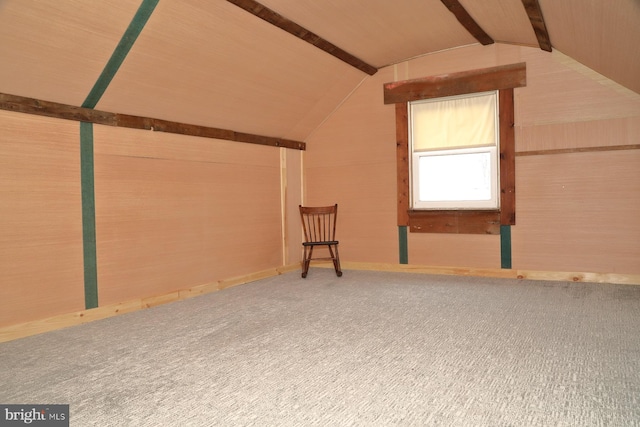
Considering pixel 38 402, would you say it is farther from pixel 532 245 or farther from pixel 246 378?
pixel 532 245

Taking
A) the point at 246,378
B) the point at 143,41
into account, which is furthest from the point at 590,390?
the point at 143,41

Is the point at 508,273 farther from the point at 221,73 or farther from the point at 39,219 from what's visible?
the point at 39,219

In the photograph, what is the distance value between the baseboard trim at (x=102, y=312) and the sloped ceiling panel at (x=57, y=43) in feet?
5.26

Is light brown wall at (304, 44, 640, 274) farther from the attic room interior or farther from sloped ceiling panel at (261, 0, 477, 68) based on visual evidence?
sloped ceiling panel at (261, 0, 477, 68)

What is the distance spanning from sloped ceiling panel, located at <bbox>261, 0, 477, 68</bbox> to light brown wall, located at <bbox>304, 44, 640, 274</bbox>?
358mm

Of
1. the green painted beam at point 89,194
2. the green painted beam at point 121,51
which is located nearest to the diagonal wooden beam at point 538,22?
the green painted beam at point 121,51

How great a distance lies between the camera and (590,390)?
6.63 ft

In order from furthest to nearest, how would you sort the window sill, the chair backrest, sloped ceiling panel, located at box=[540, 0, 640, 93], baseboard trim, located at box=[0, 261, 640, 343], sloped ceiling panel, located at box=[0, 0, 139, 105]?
the chair backrest < the window sill < baseboard trim, located at box=[0, 261, 640, 343] < sloped ceiling panel, located at box=[540, 0, 640, 93] < sloped ceiling panel, located at box=[0, 0, 139, 105]

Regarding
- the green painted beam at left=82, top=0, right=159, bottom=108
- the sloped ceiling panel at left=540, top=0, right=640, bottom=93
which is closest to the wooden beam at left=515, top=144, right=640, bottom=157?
the sloped ceiling panel at left=540, top=0, right=640, bottom=93

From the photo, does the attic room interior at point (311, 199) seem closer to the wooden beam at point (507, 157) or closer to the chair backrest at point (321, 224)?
the wooden beam at point (507, 157)

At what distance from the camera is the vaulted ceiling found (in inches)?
116

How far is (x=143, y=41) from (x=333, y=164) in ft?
10.1

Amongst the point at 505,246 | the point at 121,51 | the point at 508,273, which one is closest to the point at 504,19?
the point at 505,246

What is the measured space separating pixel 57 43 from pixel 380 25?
2.77 m
